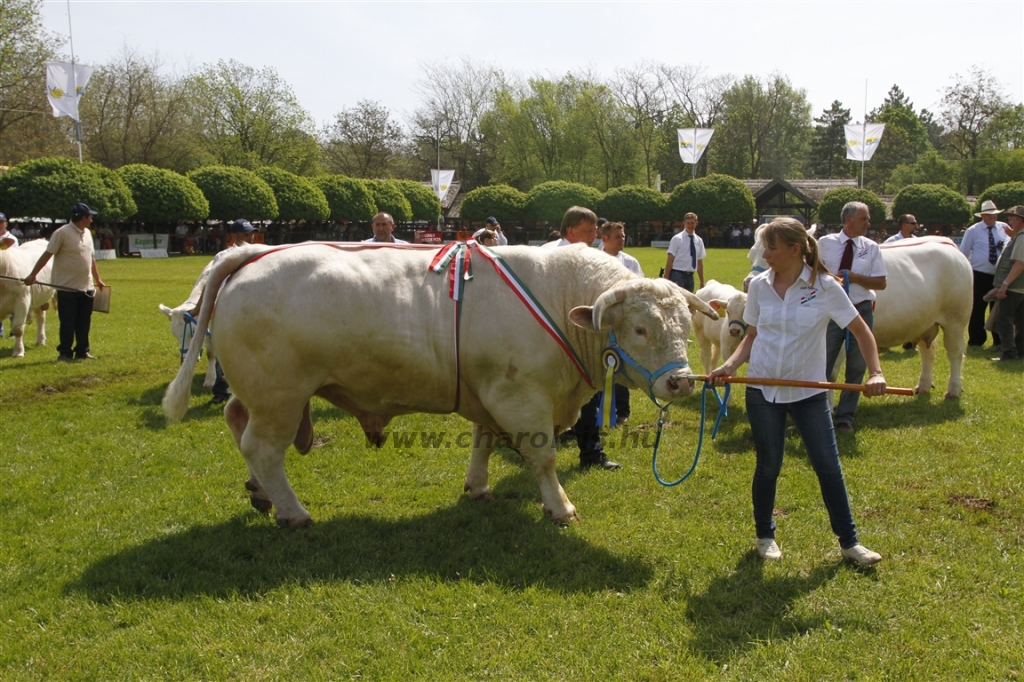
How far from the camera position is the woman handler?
441 cm

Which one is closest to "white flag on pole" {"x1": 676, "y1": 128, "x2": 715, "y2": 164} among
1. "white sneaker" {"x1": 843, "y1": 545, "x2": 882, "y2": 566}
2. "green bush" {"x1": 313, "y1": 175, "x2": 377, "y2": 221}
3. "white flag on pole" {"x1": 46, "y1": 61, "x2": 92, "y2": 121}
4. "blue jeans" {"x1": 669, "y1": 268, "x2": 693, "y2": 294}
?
"green bush" {"x1": 313, "y1": 175, "x2": 377, "y2": 221}

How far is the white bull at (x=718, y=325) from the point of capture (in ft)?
28.2

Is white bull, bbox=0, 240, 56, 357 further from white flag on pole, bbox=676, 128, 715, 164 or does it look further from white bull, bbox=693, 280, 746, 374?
white flag on pole, bbox=676, 128, 715, 164

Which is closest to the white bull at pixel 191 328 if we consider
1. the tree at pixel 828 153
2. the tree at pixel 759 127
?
the tree at pixel 759 127

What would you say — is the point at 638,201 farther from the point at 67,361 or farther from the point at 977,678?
the point at 977,678

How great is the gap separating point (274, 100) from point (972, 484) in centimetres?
6633

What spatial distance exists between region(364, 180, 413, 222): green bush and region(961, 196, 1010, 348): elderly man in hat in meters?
38.6

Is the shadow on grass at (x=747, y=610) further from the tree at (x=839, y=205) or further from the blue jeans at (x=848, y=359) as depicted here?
the tree at (x=839, y=205)

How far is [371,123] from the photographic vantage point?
67.9 meters

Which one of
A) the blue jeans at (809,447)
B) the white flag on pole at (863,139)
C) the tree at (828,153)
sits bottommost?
the blue jeans at (809,447)

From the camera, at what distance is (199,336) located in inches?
213

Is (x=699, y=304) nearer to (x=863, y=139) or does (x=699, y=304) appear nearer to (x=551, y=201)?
(x=551, y=201)

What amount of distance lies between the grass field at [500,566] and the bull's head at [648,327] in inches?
42.4

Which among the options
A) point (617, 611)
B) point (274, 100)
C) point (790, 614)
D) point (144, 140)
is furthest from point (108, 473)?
point (274, 100)
